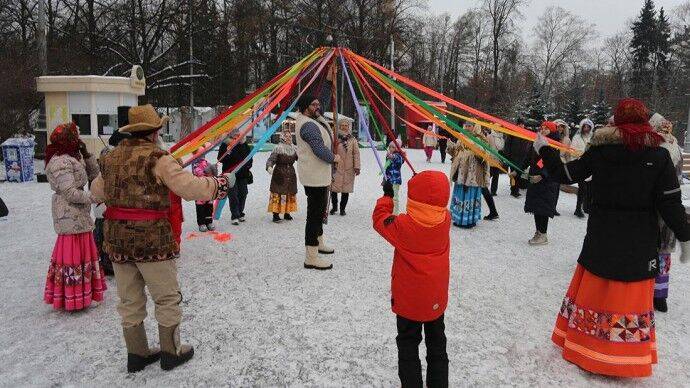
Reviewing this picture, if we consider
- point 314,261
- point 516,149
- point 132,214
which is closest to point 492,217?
point 516,149

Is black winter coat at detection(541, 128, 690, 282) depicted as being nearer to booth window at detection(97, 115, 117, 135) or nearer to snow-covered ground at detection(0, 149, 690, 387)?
snow-covered ground at detection(0, 149, 690, 387)

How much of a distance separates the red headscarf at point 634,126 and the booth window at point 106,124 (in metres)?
13.4

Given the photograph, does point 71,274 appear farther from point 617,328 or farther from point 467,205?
point 467,205

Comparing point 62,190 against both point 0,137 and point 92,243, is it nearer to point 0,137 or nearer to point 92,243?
point 92,243

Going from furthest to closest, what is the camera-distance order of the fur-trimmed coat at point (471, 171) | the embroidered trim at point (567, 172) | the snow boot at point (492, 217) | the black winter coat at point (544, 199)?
the snow boot at point (492, 217) → the fur-trimmed coat at point (471, 171) → the black winter coat at point (544, 199) → the embroidered trim at point (567, 172)

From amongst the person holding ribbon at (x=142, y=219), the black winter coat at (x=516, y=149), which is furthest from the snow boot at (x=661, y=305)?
the black winter coat at (x=516, y=149)

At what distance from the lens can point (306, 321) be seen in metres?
3.74

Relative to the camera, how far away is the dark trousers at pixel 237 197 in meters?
7.05

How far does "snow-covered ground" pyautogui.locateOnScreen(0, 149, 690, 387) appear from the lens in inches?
119

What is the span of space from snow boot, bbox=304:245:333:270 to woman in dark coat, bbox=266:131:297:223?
7.95ft

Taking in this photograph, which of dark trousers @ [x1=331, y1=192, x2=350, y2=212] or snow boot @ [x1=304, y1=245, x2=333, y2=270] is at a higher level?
dark trousers @ [x1=331, y1=192, x2=350, y2=212]

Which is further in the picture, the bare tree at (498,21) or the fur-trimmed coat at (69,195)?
the bare tree at (498,21)

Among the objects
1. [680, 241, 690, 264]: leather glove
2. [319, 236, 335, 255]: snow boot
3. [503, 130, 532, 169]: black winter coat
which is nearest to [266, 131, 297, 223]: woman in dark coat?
[319, 236, 335, 255]: snow boot

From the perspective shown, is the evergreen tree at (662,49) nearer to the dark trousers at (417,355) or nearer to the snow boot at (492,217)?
the snow boot at (492,217)
